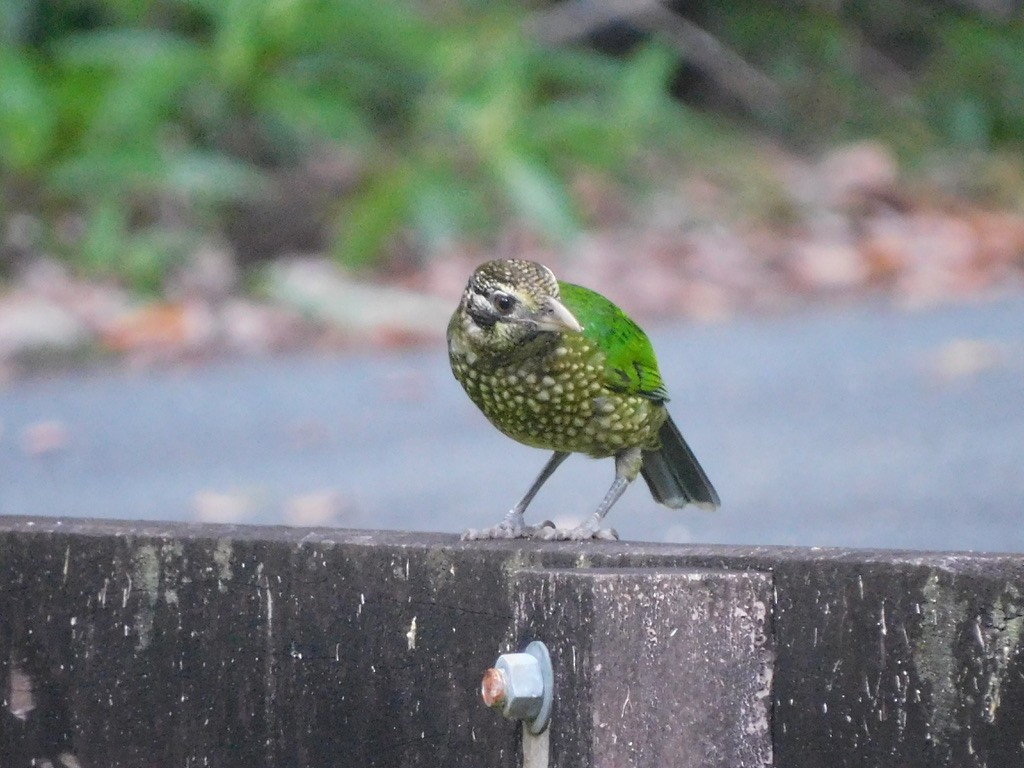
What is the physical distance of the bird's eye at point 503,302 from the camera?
376 cm

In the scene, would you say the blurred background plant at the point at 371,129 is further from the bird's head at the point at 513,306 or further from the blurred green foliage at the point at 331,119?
the bird's head at the point at 513,306

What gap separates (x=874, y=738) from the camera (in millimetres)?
2682

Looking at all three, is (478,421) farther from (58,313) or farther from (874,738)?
(874,738)

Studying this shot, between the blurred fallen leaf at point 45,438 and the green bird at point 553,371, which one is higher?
the blurred fallen leaf at point 45,438

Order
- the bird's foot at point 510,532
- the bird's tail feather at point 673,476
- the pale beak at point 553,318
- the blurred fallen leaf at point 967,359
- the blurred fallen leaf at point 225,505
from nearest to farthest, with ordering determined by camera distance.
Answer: the bird's foot at point 510,532, the pale beak at point 553,318, the bird's tail feather at point 673,476, the blurred fallen leaf at point 225,505, the blurred fallen leaf at point 967,359

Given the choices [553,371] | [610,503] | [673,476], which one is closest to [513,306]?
[553,371]

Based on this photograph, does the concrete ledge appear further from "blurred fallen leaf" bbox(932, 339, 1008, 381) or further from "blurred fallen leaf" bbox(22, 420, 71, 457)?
"blurred fallen leaf" bbox(932, 339, 1008, 381)

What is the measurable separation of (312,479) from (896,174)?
24.0ft

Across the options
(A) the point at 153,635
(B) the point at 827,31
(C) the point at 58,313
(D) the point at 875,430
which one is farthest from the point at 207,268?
(A) the point at 153,635

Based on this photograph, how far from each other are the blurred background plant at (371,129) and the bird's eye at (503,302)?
23.3 feet

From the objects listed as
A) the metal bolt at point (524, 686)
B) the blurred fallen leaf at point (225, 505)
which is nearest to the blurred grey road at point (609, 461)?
the blurred fallen leaf at point (225, 505)

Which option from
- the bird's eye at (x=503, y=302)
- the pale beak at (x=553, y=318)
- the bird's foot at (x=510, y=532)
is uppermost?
the bird's eye at (x=503, y=302)

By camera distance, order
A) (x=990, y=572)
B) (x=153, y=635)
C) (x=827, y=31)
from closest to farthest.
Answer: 1. (x=990, y=572)
2. (x=153, y=635)
3. (x=827, y=31)

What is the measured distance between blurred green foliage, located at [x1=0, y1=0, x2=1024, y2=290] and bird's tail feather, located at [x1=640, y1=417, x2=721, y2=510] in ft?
21.3
